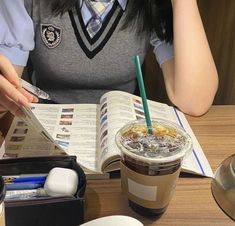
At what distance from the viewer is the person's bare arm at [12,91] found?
2.67ft

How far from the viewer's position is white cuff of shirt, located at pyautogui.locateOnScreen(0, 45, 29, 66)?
115 cm

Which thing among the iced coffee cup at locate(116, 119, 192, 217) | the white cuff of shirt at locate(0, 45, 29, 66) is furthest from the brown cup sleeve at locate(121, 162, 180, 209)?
the white cuff of shirt at locate(0, 45, 29, 66)

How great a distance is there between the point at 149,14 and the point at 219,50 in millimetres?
661

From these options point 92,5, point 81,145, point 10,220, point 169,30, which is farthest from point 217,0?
point 10,220

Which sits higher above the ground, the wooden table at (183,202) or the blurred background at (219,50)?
the wooden table at (183,202)

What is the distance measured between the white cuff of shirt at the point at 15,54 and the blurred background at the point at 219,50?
59 centimetres

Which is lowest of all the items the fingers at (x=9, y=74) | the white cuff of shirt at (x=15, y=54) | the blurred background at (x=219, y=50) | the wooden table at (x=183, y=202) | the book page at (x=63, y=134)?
the blurred background at (x=219, y=50)

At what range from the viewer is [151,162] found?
0.65 metres

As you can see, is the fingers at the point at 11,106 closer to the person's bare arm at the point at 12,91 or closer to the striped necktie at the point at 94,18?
the person's bare arm at the point at 12,91

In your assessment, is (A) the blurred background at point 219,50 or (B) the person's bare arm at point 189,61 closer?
(B) the person's bare arm at point 189,61

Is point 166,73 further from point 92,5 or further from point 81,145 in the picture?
point 81,145

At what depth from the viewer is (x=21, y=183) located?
693mm

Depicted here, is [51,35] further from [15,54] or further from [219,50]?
[219,50]

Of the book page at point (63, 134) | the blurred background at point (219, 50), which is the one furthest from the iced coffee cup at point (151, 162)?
the blurred background at point (219, 50)
